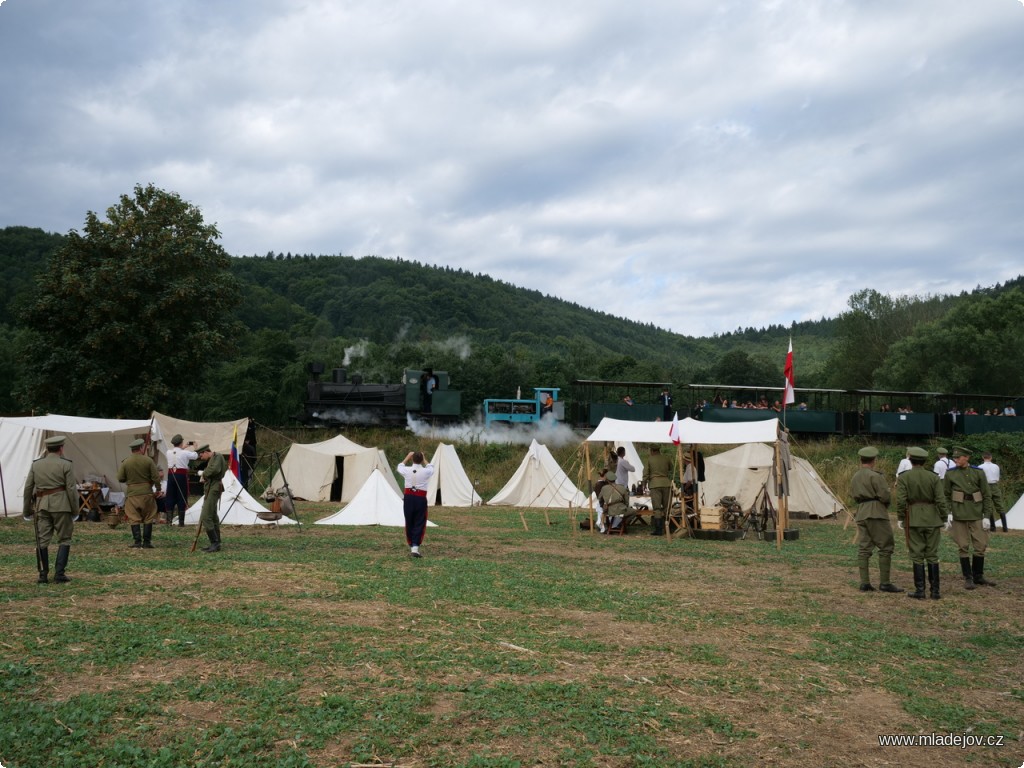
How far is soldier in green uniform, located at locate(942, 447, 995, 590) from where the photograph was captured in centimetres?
970

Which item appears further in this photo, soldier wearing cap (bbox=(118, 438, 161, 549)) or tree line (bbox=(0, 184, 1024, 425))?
tree line (bbox=(0, 184, 1024, 425))

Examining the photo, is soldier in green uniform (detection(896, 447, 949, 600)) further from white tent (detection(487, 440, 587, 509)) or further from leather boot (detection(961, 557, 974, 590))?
white tent (detection(487, 440, 587, 509))

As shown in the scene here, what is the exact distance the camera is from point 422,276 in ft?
359

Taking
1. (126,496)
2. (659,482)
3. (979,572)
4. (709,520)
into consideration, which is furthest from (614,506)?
(126,496)

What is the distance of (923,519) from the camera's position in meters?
8.93

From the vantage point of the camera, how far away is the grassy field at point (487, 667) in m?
4.31

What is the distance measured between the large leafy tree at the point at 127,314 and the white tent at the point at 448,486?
29.5ft

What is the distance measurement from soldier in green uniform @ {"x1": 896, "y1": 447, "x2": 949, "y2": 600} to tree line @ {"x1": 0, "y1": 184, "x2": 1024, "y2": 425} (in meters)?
22.4

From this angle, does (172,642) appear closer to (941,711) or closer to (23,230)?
(941,711)

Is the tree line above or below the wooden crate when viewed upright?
above

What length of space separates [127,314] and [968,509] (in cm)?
2498

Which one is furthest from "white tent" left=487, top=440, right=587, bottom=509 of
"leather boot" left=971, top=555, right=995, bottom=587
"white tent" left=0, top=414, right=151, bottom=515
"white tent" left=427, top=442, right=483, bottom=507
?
"leather boot" left=971, top=555, right=995, bottom=587

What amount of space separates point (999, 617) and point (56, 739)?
813 cm

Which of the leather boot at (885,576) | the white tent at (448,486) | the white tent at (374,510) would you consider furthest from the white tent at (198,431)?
the leather boot at (885,576)
